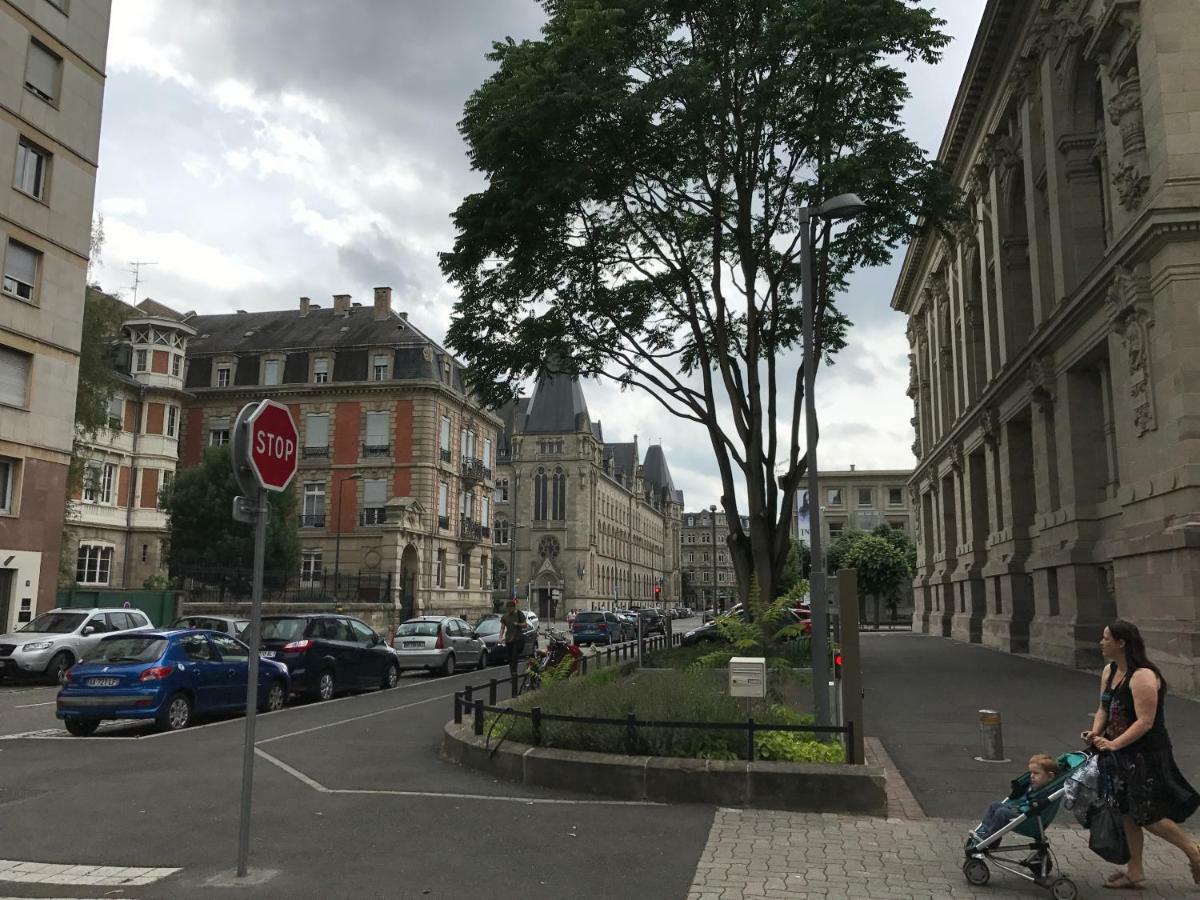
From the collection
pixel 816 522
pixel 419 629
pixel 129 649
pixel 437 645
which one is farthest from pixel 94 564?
pixel 816 522

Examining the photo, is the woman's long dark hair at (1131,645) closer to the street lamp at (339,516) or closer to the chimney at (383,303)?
the street lamp at (339,516)

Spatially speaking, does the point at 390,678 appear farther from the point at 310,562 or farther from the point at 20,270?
the point at 310,562

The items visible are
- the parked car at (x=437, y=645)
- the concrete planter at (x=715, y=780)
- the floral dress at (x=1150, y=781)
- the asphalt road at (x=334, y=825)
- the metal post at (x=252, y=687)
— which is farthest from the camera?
the parked car at (x=437, y=645)

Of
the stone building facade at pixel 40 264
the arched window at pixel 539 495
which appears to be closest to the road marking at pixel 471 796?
the stone building facade at pixel 40 264

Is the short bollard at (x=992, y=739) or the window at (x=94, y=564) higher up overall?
the window at (x=94, y=564)

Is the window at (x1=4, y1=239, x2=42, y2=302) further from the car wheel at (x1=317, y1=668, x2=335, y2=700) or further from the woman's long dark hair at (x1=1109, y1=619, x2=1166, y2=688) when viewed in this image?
the woman's long dark hair at (x1=1109, y1=619, x2=1166, y2=688)

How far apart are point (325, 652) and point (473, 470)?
4046cm

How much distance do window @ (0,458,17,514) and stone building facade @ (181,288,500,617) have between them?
23993 millimetres

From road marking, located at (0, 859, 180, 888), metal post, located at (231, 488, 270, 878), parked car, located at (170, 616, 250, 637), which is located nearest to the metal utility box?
metal post, located at (231, 488, 270, 878)

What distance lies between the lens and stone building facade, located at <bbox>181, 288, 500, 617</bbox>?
51.6 metres

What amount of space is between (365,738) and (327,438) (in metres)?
42.9

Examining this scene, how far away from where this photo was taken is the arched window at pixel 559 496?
110812 mm

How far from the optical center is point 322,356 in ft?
179

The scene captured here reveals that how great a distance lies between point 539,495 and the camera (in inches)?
4414
